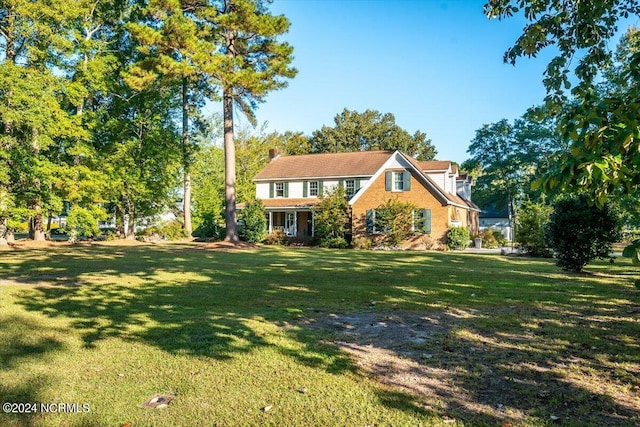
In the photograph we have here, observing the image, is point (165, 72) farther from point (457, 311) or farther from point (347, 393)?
point (347, 393)

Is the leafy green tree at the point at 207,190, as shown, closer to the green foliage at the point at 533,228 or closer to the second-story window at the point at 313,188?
the second-story window at the point at 313,188

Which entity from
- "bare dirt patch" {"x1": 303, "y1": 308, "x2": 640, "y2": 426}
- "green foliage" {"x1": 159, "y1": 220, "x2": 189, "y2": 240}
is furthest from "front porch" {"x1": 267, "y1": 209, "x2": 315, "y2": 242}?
"bare dirt patch" {"x1": 303, "y1": 308, "x2": 640, "y2": 426}

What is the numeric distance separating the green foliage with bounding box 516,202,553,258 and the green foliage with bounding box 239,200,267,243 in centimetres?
1833

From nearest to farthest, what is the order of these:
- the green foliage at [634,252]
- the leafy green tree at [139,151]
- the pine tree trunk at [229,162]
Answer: the green foliage at [634,252], the pine tree trunk at [229,162], the leafy green tree at [139,151]

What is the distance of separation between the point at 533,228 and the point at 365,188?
1293 cm

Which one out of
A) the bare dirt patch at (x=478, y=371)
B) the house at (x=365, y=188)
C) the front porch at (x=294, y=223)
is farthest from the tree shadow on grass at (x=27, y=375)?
Result: the front porch at (x=294, y=223)

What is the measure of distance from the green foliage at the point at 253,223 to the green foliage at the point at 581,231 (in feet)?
74.2

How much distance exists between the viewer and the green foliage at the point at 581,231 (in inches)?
511

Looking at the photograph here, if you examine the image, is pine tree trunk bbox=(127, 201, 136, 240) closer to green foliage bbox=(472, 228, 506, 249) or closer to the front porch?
the front porch

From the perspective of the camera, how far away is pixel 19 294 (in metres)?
8.68

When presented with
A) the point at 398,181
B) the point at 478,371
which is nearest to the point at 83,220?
the point at 398,181

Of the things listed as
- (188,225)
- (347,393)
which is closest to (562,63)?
(347,393)

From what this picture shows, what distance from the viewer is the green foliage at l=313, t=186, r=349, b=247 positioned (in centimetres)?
3123

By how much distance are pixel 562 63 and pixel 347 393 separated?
5409mm
